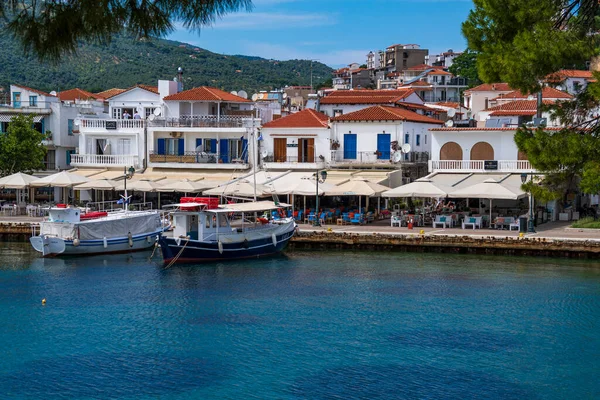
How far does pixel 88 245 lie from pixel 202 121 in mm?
14732

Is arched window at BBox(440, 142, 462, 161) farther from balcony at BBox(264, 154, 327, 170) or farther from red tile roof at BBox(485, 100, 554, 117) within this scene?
balcony at BBox(264, 154, 327, 170)

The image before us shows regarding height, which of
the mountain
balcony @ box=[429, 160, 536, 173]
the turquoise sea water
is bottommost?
the turquoise sea water

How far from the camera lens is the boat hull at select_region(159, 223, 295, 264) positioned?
39594 millimetres

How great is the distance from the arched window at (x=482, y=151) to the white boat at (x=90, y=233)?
18.2 m

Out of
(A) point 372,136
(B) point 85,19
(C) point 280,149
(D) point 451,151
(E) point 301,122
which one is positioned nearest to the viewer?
(B) point 85,19

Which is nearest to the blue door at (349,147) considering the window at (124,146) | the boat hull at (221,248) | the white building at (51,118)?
the boat hull at (221,248)

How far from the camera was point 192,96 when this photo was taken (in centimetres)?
5556

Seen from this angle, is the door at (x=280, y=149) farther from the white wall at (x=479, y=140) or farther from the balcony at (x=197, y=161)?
the white wall at (x=479, y=140)

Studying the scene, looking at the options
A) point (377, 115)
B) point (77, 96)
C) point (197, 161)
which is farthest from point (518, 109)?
point (77, 96)

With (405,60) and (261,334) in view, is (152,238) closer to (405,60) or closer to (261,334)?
(261,334)

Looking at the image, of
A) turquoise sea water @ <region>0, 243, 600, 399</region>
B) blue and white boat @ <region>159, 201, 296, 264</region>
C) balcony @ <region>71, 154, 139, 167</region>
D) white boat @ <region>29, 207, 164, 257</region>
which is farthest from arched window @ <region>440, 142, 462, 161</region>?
balcony @ <region>71, 154, 139, 167</region>

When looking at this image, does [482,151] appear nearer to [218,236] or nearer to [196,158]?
[218,236]

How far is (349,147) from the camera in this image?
52.3m

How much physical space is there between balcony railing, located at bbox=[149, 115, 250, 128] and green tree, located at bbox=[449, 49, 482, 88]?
56312 mm
